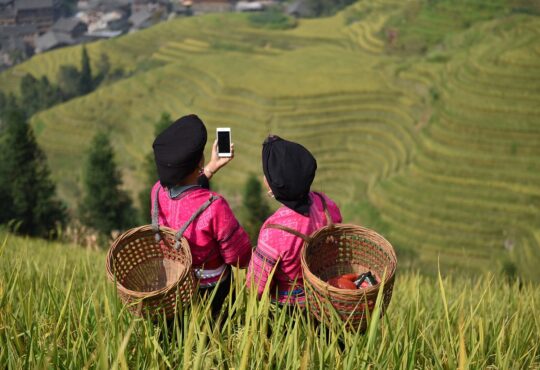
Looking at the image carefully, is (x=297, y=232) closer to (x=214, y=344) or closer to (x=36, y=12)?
(x=214, y=344)

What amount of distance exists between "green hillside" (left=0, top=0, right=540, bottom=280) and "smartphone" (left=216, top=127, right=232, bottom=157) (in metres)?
15.8

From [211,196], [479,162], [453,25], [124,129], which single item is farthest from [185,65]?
[211,196]

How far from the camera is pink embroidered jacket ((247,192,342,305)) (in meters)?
2.05

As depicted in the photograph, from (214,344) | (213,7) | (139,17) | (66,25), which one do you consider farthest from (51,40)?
(214,344)

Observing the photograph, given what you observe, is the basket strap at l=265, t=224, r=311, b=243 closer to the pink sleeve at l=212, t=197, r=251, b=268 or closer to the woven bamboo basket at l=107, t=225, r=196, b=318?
the pink sleeve at l=212, t=197, r=251, b=268

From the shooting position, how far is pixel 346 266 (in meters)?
2.25

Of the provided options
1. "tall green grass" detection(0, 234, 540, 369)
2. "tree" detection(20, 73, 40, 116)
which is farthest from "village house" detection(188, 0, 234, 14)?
"tall green grass" detection(0, 234, 540, 369)

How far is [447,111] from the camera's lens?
1040 inches

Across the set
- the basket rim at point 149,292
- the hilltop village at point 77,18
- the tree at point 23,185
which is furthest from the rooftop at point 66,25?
the basket rim at point 149,292

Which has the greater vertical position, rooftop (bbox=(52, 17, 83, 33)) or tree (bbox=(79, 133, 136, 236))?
tree (bbox=(79, 133, 136, 236))

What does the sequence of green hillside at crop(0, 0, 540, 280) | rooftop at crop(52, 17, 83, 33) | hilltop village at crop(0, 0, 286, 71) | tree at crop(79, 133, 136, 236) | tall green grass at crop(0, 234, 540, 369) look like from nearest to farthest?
tall green grass at crop(0, 234, 540, 369), tree at crop(79, 133, 136, 236), green hillside at crop(0, 0, 540, 280), hilltop village at crop(0, 0, 286, 71), rooftop at crop(52, 17, 83, 33)

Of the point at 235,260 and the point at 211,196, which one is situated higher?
the point at 211,196

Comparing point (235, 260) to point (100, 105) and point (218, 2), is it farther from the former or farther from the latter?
point (218, 2)

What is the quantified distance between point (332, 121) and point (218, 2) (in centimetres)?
5492
